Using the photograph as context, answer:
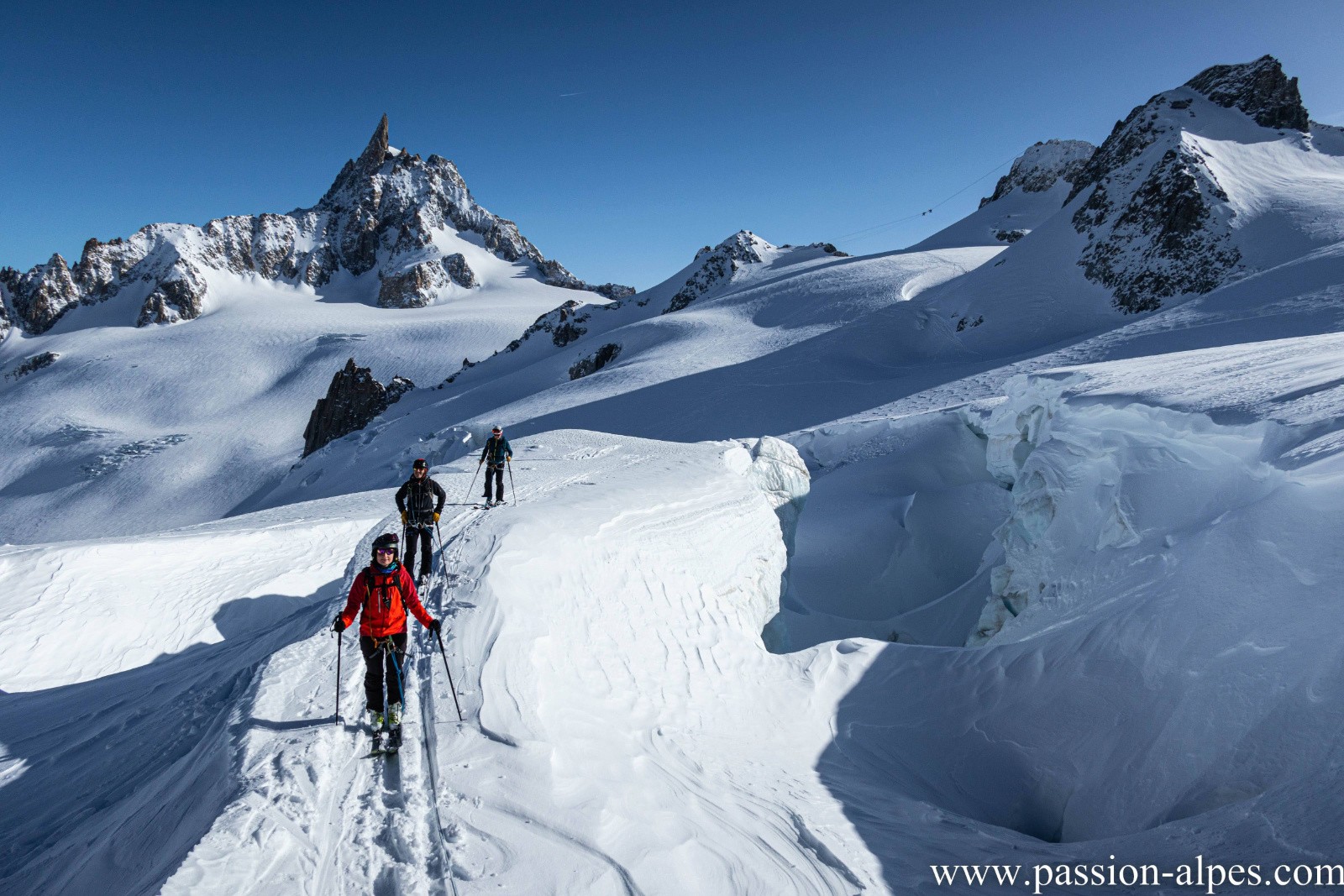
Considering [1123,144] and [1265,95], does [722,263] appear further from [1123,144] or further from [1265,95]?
[1265,95]

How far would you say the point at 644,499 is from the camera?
950 centimetres

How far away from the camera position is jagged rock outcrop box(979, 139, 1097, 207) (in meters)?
66.2

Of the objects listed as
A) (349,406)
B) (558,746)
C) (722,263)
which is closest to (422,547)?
(558,746)

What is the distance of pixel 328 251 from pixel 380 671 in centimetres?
11239

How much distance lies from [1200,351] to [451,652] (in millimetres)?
15862

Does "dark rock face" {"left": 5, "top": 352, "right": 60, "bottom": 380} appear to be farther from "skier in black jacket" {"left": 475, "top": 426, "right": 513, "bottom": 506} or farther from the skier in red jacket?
the skier in red jacket

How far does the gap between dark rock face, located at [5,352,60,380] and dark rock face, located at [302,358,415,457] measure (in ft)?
155

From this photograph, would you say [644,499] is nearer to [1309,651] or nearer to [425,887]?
[425,887]

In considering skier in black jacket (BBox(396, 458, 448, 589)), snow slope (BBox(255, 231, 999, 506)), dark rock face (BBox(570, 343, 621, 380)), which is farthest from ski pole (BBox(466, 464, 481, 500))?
dark rock face (BBox(570, 343, 621, 380))

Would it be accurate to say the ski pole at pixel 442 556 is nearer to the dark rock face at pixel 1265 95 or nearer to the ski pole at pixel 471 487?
the ski pole at pixel 471 487

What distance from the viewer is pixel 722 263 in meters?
60.0

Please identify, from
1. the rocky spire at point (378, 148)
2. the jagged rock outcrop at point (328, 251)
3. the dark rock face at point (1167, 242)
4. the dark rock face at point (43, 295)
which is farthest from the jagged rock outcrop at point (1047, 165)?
the dark rock face at point (43, 295)

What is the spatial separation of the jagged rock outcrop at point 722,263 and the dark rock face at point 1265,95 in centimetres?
3353

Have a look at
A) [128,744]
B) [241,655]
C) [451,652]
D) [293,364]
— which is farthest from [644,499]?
[293,364]
